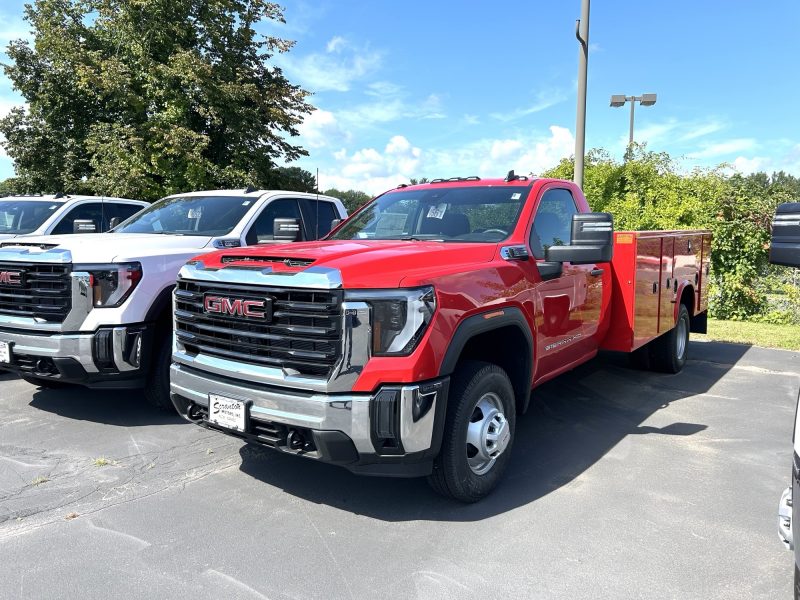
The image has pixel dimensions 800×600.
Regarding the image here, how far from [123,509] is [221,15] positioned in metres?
19.6

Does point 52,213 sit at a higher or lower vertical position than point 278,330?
higher

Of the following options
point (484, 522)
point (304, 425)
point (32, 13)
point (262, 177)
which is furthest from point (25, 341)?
point (32, 13)

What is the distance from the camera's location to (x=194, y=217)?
637cm

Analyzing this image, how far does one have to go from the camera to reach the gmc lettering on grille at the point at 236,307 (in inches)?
131

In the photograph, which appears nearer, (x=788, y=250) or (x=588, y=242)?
(x=788, y=250)

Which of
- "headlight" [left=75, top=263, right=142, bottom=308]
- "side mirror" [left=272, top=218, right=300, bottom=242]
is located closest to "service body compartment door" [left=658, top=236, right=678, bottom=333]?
"side mirror" [left=272, top=218, right=300, bottom=242]

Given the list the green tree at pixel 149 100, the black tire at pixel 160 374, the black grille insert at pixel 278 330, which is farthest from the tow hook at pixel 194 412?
the green tree at pixel 149 100

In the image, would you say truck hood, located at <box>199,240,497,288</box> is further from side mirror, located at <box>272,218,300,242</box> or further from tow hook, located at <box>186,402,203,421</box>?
side mirror, located at <box>272,218,300,242</box>

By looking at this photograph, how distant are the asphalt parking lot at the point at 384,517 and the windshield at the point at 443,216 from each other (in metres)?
1.69

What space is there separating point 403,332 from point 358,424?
510mm

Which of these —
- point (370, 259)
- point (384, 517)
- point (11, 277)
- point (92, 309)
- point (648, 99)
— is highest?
point (648, 99)

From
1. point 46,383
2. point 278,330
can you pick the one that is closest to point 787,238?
point 278,330

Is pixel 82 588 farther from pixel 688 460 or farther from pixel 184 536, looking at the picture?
pixel 688 460

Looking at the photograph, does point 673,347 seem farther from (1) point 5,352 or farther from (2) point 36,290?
(1) point 5,352
